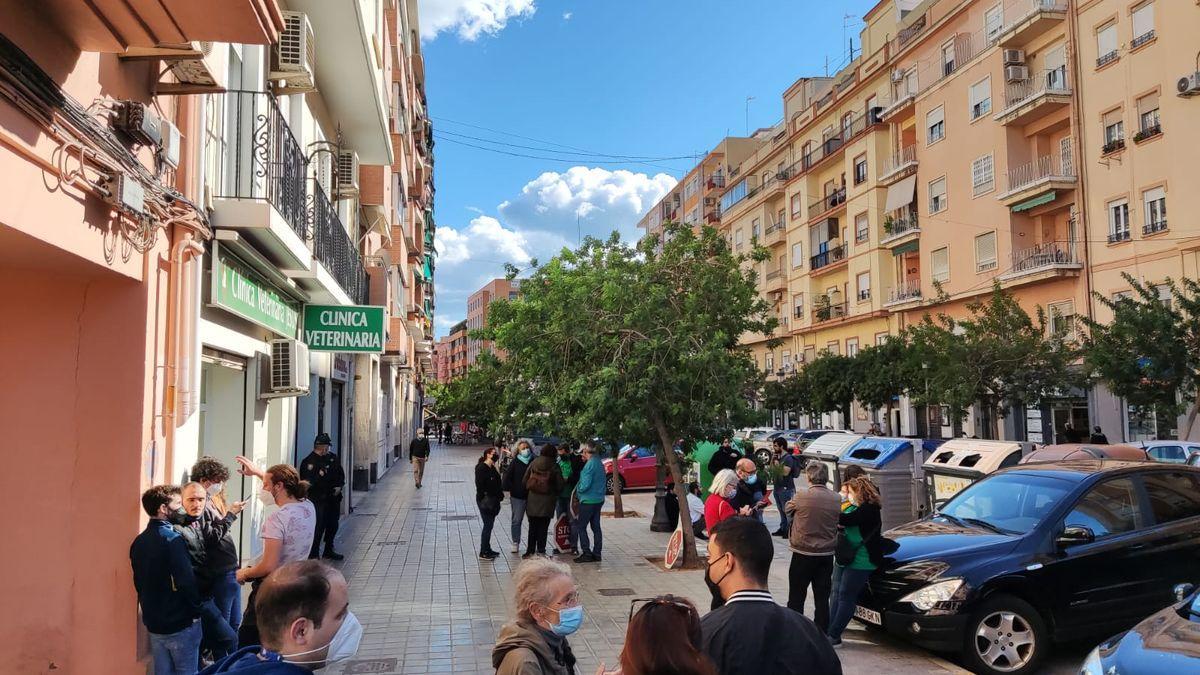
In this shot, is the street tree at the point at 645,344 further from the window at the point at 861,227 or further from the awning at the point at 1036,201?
the window at the point at 861,227

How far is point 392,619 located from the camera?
27.2 feet

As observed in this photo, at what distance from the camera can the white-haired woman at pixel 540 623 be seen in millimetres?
3004

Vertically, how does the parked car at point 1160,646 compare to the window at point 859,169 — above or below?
below

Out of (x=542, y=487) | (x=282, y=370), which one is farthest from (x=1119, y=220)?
(x=282, y=370)

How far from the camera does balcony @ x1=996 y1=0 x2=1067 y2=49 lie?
2869 cm

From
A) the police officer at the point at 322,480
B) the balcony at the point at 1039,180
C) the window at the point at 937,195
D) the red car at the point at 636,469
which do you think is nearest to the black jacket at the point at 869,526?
the police officer at the point at 322,480

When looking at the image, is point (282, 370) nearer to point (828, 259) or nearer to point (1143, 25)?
point (1143, 25)

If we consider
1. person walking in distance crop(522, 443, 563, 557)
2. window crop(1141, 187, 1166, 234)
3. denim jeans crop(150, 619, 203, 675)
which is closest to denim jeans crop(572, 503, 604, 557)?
person walking in distance crop(522, 443, 563, 557)

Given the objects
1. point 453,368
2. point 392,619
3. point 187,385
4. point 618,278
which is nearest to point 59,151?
point 187,385

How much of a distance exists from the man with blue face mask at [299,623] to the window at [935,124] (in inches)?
1464

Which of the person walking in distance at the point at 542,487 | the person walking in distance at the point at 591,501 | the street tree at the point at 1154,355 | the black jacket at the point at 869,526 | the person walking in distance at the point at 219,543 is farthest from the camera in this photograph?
the street tree at the point at 1154,355

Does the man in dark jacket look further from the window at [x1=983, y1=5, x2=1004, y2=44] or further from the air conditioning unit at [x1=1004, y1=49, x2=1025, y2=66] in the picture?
the window at [x1=983, y1=5, x2=1004, y2=44]

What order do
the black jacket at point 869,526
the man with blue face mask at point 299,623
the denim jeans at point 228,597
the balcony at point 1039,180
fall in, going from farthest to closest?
the balcony at point 1039,180
the black jacket at point 869,526
the denim jeans at point 228,597
the man with blue face mask at point 299,623

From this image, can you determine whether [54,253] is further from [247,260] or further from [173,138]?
[247,260]
